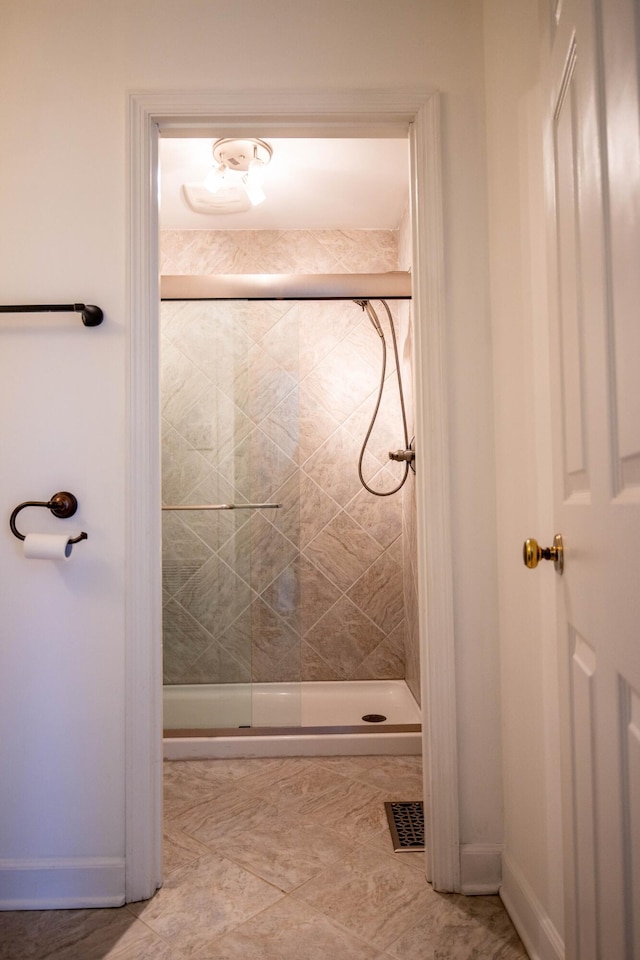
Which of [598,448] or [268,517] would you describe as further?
[268,517]

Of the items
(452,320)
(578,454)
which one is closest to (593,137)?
(578,454)

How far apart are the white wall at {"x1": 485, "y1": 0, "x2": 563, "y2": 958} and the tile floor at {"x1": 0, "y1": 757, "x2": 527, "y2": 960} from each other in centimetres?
20

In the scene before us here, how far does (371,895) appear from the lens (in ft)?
5.27

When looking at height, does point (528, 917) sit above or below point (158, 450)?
below

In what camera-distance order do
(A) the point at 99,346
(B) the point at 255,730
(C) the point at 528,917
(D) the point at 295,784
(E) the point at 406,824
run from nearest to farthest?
1. (C) the point at 528,917
2. (A) the point at 99,346
3. (E) the point at 406,824
4. (D) the point at 295,784
5. (B) the point at 255,730

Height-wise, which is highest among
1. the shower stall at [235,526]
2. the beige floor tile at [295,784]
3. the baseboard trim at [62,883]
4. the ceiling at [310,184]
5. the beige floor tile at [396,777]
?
the ceiling at [310,184]

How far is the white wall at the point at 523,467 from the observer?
1319mm

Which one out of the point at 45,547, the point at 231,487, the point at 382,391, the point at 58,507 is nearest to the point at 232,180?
the point at 382,391

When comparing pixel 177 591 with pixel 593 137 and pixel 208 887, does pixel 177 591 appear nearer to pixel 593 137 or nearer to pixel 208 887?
pixel 208 887

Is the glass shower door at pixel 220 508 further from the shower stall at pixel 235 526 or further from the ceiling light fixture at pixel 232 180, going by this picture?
the ceiling light fixture at pixel 232 180

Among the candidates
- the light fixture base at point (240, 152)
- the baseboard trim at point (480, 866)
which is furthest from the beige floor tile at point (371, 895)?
the light fixture base at point (240, 152)

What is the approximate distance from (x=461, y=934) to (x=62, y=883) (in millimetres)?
983

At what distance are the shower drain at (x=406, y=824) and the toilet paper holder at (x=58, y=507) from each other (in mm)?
1263

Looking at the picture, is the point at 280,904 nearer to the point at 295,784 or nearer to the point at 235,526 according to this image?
the point at 295,784
